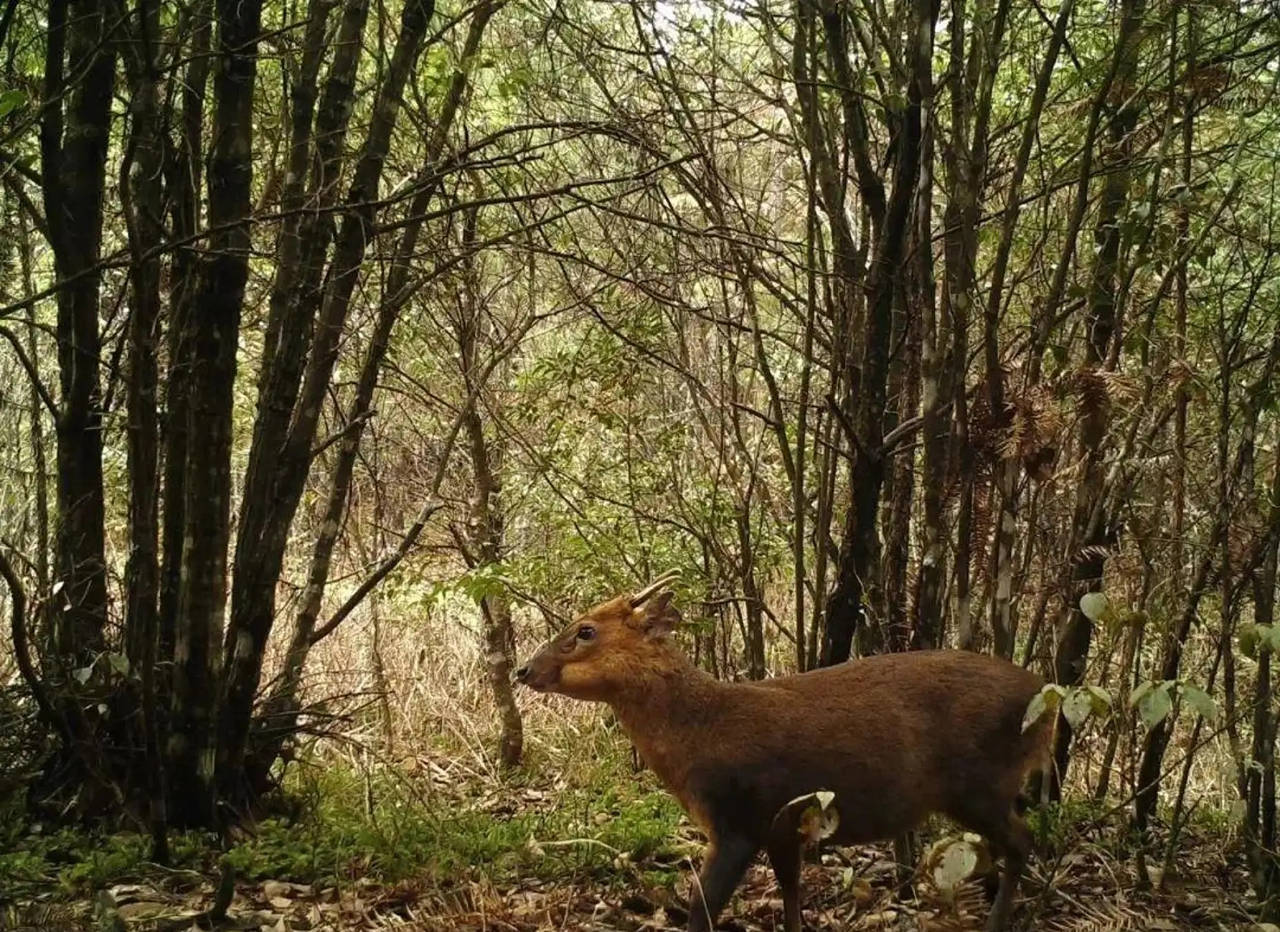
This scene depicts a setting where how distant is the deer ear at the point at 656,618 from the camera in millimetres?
5070

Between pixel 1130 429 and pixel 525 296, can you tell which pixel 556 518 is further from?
pixel 1130 429

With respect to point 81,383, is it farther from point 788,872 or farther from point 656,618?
point 788,872

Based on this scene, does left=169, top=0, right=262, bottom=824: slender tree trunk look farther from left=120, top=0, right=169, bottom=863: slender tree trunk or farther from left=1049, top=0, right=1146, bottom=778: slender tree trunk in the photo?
left=1049, top=0, right=1146, bottom=778: slender tree trunk

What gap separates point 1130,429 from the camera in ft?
17.3

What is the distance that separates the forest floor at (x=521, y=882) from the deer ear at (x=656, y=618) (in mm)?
836

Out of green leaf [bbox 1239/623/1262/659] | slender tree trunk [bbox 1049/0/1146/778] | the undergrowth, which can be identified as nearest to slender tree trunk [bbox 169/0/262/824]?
the undergrowth

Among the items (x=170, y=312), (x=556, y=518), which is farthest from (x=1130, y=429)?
(x=556, y=518)

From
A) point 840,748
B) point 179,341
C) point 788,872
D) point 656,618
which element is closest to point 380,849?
point 656,618

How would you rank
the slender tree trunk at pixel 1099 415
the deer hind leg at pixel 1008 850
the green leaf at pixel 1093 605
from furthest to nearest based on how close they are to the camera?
the slender tree trunk at pixel 1099 415 < the deer hind leg at pixel 1008 850 < the green leaf at pixel 1093 605

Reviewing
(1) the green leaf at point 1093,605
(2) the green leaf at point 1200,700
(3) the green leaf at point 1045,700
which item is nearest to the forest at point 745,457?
(3) the green leaf at point 1045,700

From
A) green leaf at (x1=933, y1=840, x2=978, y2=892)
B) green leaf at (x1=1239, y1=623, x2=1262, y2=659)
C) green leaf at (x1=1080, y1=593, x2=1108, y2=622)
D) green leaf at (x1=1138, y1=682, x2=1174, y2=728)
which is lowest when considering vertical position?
green leaf at (x1=933, y1=840, x2=978, y2=892)

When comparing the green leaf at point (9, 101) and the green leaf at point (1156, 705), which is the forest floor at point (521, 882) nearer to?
the green leaf at point (1156, 705)

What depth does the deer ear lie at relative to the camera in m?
5.07

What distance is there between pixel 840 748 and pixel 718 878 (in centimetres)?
62
